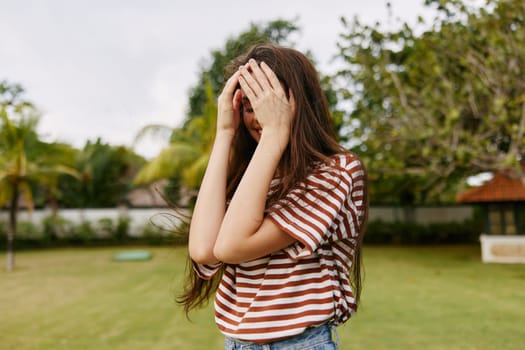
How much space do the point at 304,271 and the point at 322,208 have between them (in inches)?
5.7

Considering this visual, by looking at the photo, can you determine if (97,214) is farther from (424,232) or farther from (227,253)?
(227,253)

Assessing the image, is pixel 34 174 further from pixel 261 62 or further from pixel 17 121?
pixel 261 62

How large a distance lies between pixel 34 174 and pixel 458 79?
977 centimetres

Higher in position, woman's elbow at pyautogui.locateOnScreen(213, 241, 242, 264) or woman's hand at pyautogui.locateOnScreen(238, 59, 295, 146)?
woman's hand at pyautogui.locateOnScreen(238, 59, 295, 146)

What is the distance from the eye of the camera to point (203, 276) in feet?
4.06

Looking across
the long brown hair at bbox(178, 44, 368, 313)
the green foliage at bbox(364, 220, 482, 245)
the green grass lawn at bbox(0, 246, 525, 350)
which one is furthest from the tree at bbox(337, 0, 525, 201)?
the long brown hair at bbox(178, 44, 368, 313)

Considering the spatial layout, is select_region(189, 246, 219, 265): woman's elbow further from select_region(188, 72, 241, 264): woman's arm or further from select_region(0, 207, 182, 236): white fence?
select_region(0, 207, 182, 236): white fence

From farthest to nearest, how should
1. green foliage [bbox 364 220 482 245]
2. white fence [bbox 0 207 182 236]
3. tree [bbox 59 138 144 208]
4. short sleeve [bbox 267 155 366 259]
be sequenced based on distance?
1. tree [bbox 59 138 144 208]
2. white fence [bbox 0 207 182 236]
3. green foliage [bbox 364 220 482 245]
4. short sleeve [bbox 267 155 366 259]

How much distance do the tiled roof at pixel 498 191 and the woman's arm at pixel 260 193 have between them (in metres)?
10.2

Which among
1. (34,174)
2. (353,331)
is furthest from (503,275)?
(34,174)

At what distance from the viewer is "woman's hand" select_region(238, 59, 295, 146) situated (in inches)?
43.2

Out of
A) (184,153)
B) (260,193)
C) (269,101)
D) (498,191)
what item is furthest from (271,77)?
(498,191)

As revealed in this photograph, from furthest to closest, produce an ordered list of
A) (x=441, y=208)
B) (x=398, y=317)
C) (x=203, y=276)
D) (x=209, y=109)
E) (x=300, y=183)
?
(x=441, y=208) → (x=209, y=109) → (x=398, y=317) → (x=203, y=276) → (x=300, y=183)

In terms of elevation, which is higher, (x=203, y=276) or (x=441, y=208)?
(x=203, y=276)
